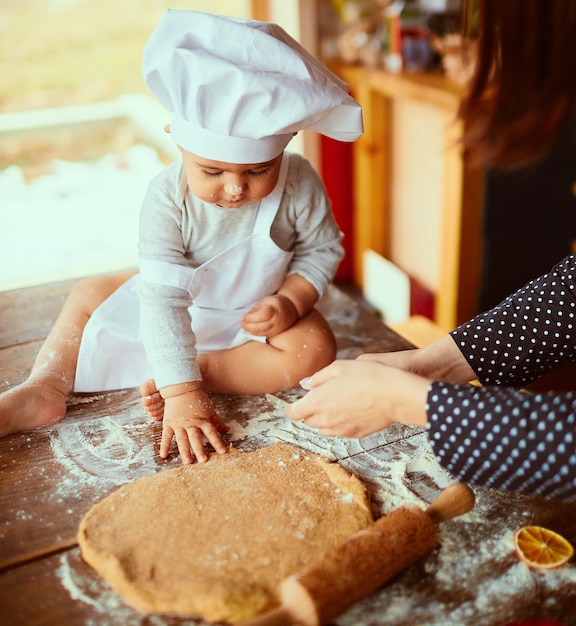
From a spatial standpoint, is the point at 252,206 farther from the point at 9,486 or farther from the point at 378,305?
the point at 378,305

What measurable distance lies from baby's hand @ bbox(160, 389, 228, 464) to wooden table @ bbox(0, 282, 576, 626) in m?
0.03

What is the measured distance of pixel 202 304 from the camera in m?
1.28

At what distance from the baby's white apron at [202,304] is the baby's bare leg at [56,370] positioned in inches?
1.4

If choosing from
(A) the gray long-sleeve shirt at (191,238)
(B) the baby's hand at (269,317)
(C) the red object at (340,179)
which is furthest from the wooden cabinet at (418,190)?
(B) the baby's hand at (269,317)

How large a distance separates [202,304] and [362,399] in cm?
49

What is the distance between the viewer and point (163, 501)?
90cm

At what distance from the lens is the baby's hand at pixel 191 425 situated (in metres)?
1.00

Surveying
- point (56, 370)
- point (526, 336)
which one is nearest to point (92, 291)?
point (56, 370)

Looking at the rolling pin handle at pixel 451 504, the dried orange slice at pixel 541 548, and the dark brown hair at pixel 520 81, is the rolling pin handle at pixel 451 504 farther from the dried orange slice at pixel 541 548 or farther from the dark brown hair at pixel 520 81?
the dark brown hair at pixel 520 81

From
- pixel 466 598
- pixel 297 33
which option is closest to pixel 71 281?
pixel 466 598

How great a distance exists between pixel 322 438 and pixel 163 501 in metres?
0.27

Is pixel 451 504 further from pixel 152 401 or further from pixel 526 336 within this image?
pixel 152 401

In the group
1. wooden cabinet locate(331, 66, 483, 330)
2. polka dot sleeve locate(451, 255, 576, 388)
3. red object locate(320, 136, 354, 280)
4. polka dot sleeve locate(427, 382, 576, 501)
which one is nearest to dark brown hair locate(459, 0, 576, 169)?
polka dot sleeve locate(427, 382, 576, 501)

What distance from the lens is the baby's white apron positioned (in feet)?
3.93
